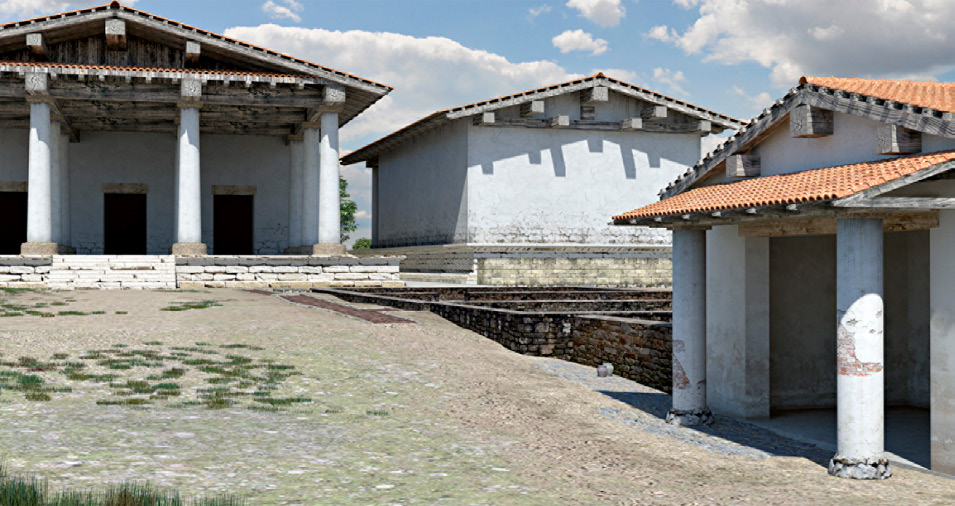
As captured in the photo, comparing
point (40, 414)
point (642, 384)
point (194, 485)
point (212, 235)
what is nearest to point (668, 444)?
point (642, 384)

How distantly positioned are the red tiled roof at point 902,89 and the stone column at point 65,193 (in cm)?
2567

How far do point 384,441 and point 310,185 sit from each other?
2188 cm

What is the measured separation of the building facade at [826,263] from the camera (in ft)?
27.1

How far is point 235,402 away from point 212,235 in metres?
24.7

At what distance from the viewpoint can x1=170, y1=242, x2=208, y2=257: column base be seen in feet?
82.5

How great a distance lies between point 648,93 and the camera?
29.5 meters

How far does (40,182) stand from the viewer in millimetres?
25266

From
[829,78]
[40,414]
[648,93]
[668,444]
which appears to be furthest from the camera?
[648,93]

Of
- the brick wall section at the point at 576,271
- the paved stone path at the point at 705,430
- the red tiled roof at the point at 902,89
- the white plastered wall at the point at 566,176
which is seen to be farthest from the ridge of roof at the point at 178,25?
the red tiled roof at the point at 902,89

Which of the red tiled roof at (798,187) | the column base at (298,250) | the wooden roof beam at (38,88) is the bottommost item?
the column base at (298,250)

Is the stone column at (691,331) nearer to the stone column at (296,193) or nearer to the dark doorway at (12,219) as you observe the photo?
the stone column at (296,193)

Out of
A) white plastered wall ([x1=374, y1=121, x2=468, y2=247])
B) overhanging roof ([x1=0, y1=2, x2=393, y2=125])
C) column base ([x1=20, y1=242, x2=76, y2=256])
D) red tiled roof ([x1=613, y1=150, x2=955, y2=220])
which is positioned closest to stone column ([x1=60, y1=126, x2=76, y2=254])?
column base ([x1=20, y1=242, x2=76, y2=256])

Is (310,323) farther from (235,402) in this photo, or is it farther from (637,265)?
(637,265)

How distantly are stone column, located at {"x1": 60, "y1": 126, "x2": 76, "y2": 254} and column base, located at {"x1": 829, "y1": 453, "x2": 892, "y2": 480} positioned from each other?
2680 cm
